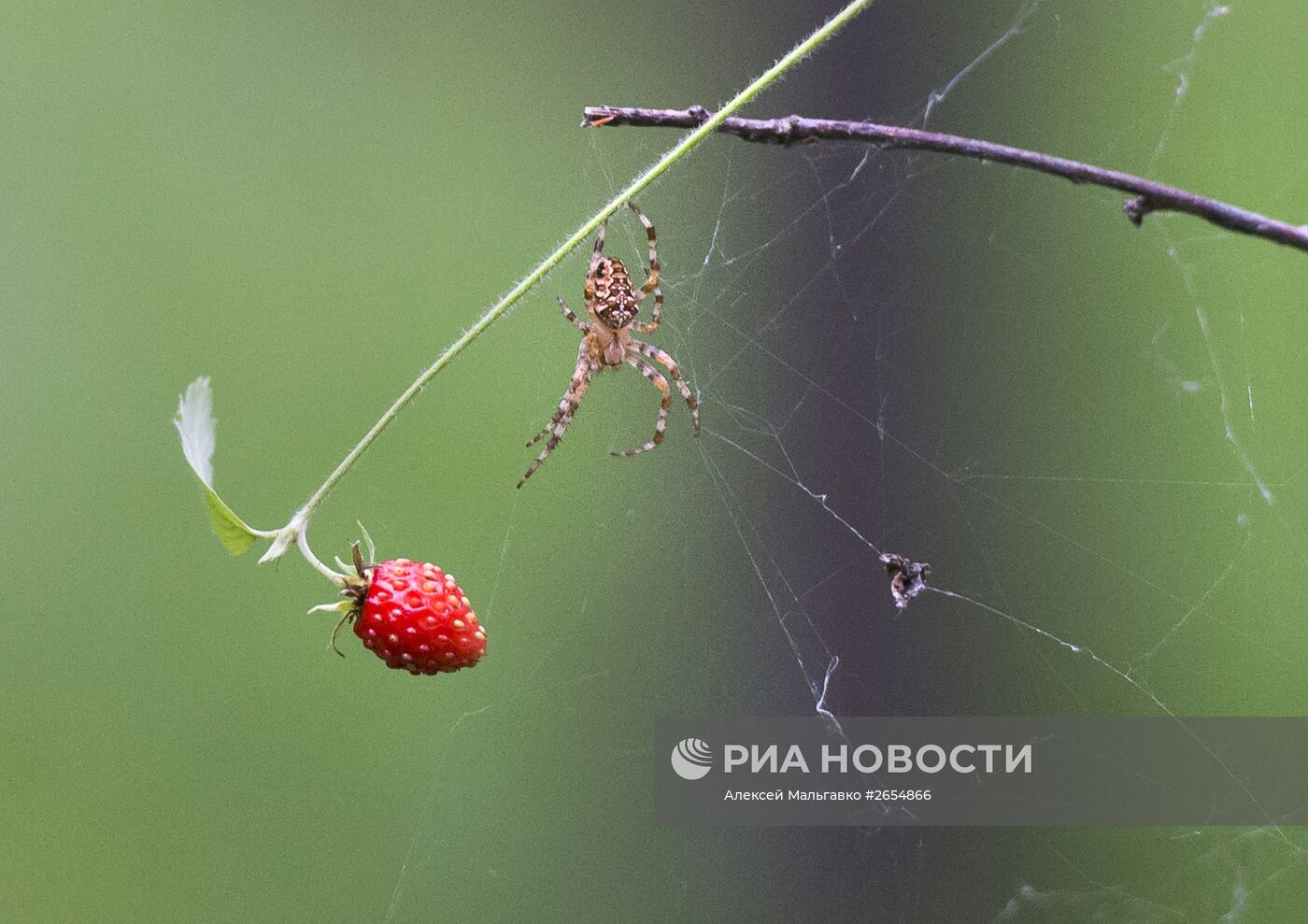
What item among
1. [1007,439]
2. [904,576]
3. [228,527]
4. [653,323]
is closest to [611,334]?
[653,323]

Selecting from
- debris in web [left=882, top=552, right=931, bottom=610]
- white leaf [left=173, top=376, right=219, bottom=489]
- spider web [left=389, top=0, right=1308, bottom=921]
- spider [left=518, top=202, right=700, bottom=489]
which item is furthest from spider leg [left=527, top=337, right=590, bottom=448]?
white leaf [left=173, top=376, right=219, bottom=489]

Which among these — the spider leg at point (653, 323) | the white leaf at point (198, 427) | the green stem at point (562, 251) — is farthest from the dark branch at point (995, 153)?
the spider leg at point (653, 323)

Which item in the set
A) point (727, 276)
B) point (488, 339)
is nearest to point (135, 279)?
point (488, 339)

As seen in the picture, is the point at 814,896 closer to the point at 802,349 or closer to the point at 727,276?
the point at 802,349

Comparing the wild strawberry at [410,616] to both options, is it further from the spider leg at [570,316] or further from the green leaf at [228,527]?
Answer: the spider leg at [570,316]

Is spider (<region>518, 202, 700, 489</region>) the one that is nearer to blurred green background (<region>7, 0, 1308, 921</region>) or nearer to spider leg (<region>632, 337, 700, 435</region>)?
spider leg (<region>632, 337, 700, 435</region>)
